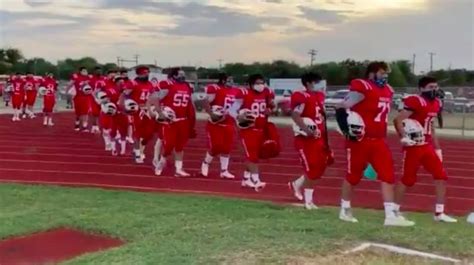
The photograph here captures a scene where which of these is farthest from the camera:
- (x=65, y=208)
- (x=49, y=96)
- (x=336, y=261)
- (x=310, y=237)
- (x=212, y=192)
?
(x=49, y=96)

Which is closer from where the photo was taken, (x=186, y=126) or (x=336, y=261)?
(x=336, y=261)

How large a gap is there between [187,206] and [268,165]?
6.33 m

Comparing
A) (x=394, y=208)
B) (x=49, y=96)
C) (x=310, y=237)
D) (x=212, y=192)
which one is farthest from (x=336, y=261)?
(x=49, y=96)

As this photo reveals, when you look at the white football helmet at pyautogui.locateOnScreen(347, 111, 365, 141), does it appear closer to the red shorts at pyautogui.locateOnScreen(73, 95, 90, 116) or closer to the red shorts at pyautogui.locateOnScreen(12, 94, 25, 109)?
the red shorts at pyautogui.locateOnScreen(73, 95, 90, 116)

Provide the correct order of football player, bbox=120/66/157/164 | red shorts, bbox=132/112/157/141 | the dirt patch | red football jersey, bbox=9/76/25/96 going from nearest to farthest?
the dirt patch, red shorts, bbox=132/112/157/141, football player, bbox=120/66/157/164, red football jersey, bbox=9/76/25/96

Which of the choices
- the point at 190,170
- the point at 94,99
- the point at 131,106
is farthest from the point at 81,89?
the point at 190,170

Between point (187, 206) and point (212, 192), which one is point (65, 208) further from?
point (212, 192)

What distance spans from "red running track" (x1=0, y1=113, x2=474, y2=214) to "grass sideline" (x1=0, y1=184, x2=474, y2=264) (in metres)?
1.26

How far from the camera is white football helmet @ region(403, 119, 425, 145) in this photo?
9070mm

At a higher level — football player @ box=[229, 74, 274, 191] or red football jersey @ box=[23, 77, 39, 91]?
red football jersey @ box=[23, 77, 39, 91]

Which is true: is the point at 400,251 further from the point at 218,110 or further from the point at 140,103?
the point at 140,103

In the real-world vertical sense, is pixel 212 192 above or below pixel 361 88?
below

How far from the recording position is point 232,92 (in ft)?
42.0

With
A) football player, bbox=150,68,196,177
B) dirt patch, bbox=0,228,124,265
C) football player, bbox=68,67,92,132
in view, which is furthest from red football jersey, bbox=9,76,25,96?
dirt patch, bbox=0,228,124,265
